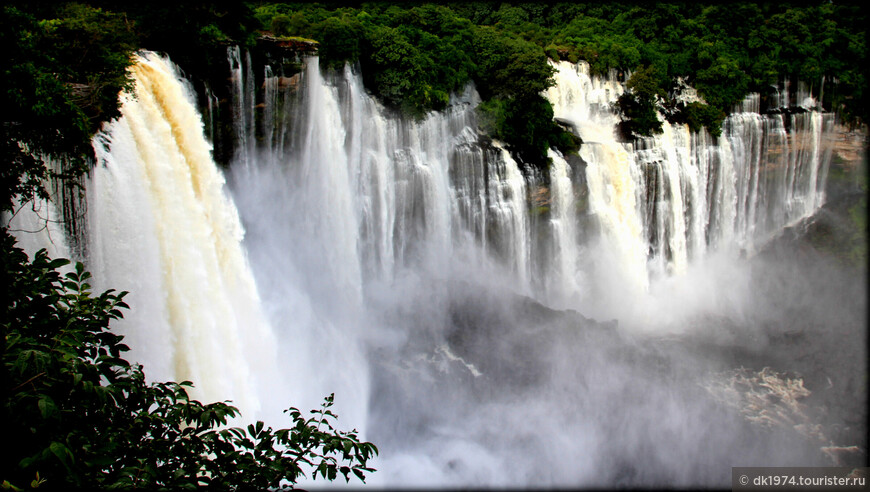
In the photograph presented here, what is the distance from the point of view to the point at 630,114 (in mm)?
22797

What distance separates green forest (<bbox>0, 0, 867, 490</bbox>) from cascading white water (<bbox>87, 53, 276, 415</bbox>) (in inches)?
20.2

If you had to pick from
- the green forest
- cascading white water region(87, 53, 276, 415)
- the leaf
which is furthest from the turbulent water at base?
the leaf

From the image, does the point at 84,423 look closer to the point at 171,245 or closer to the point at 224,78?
the point at 171,245

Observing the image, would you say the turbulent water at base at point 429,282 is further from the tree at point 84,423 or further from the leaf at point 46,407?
the leaf at point 46,407

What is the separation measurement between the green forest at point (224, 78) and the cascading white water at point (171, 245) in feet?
1.68

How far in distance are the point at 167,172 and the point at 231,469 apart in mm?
7809

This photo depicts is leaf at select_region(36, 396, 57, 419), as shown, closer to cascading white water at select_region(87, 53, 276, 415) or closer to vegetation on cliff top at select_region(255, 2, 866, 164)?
cascading white water at select_region(87, 53, 276, 415)

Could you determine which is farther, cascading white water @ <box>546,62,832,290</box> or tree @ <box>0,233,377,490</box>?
cascading white water @ <box>546,62,832,290</box>

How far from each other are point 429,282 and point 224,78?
8252 mm

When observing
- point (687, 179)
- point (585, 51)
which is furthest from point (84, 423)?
point (585, 51)

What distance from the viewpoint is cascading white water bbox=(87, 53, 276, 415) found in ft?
30.7

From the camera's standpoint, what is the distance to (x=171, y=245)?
10.2 m

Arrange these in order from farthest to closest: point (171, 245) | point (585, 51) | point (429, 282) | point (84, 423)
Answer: point (585, 51) < point (429, 282) < point (171, 245) < point (84, 423)

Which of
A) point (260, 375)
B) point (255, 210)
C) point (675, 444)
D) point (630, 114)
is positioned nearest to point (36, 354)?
point (260, 375)
